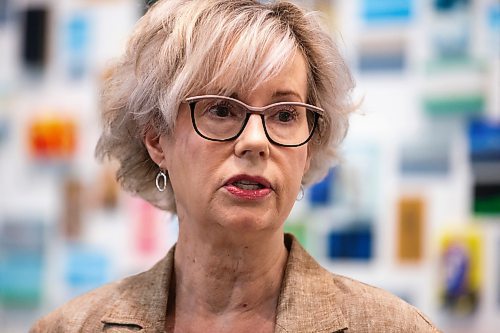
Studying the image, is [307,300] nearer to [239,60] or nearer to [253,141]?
[253,141]

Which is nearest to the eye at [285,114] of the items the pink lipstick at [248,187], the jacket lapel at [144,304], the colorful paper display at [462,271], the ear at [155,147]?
the pink lipstick at [248,187]

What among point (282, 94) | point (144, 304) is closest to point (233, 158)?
point (282, 94)

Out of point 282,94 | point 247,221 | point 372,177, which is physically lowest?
point 247,221

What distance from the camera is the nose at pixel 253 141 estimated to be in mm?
1368

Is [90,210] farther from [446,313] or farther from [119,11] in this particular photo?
[446,313]

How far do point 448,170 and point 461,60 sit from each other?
0.33 m

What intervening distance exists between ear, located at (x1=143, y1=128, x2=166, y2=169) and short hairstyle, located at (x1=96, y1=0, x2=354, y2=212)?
0.01 metres

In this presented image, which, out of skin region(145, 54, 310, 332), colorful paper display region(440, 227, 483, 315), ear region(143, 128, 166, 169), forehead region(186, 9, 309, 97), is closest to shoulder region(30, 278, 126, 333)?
skin region(145, 54, 310, 332)

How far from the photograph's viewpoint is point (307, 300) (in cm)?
148

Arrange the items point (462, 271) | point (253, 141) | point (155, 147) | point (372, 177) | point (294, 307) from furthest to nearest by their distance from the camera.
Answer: point (372, 177)
point (462, 271)
point (155, 147)
point (294, 307)
point (253, 141)

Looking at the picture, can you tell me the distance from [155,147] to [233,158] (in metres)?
0.25

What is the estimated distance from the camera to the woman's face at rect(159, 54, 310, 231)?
1380 millimetres

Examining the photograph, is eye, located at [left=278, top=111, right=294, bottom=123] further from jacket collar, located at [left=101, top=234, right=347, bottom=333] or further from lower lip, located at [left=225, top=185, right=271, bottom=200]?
jacket collar, located at [left=101, top=234, right=347, bottom=333]

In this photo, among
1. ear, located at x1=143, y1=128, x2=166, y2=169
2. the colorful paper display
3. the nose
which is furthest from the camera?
the colorful paper display
